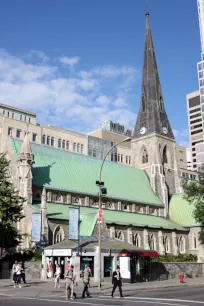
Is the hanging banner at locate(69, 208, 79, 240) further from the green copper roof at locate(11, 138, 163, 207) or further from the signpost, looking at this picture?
the green copper roof at locate(11, 138, 163, 207)

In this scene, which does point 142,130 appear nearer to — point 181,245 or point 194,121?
point 181,245

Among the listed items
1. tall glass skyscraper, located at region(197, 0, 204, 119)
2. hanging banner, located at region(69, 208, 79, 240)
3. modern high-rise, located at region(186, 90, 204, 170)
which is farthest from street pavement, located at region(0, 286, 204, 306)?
modern high-rise, located at region(186, 90, 204, 170)

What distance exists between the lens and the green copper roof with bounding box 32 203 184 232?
45.1 meters

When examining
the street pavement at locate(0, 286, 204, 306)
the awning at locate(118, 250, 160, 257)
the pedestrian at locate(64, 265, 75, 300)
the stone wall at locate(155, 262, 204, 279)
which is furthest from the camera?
the stone wall at locate(155, 262, 204, 279)

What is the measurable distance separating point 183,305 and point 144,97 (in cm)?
6129

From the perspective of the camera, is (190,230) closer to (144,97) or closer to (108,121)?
(144,97)

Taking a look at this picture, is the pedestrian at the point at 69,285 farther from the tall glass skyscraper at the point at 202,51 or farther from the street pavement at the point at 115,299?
the tall glass skyscraper at the point at 202,51

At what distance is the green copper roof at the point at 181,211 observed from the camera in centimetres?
6325

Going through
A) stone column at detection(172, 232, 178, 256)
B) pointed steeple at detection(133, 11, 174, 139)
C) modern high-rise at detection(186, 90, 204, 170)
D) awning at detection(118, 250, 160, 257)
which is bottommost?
awning at detection(118, 250, 160, 257)

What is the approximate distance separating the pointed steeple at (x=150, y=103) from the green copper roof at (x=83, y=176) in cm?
972

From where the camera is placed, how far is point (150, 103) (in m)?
75.2

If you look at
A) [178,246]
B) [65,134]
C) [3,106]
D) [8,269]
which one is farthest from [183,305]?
[3,106]

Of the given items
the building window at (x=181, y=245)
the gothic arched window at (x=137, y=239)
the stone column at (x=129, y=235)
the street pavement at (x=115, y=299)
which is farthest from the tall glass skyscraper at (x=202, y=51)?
the street pavement at (x=115, y=299)

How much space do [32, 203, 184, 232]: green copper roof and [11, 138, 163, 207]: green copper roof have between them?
8.17 feet
